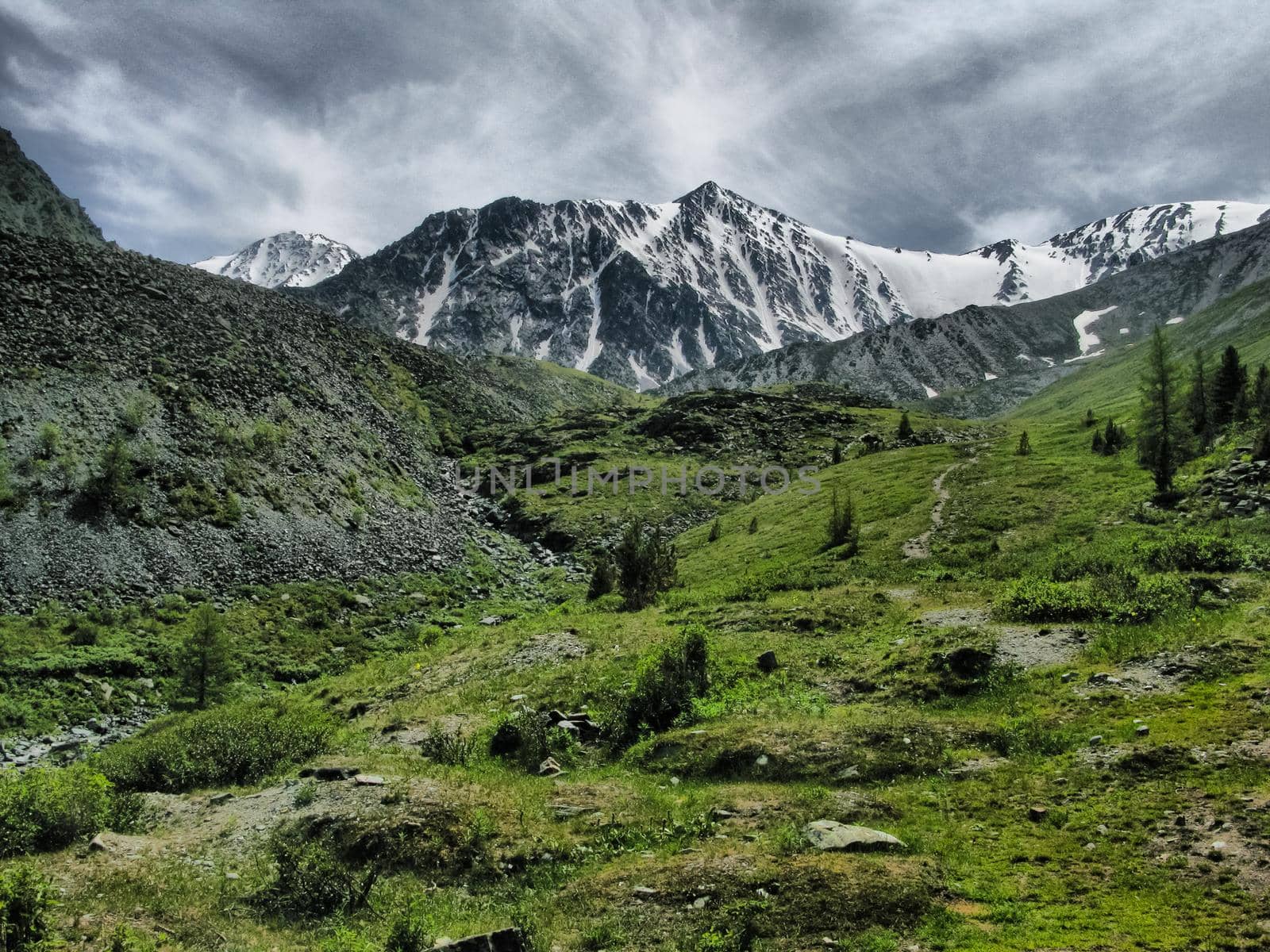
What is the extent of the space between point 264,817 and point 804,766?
12.0 m

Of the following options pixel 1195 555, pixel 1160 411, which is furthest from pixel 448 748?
pixel 1160 411

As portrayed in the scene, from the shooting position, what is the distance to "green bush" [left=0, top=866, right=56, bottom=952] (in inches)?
318

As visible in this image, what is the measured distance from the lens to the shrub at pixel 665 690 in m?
19.7

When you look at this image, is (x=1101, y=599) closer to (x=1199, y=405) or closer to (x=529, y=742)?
(x=529, y=742)

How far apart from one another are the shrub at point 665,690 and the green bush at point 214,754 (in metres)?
9.15

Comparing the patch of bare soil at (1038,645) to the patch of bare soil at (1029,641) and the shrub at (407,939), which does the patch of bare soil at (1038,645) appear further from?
the shrub at (407,939)

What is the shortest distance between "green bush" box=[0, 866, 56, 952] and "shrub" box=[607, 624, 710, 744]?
513 inches

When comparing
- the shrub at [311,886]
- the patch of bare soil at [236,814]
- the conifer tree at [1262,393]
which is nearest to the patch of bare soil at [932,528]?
the conifer tree at [1262,393]

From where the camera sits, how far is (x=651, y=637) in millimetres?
28297

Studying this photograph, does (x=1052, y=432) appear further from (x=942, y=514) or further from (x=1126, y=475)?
(x=942, y=514)

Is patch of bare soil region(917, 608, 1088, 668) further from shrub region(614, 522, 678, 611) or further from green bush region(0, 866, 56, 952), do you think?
green bush region(0, 866, 56, 952)

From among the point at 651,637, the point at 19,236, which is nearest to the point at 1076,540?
the point at 651,637

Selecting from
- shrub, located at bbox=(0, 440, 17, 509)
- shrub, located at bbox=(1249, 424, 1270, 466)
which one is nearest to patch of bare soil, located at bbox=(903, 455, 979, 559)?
shrub, located at bbox=(1249, 424, 1270, 466)

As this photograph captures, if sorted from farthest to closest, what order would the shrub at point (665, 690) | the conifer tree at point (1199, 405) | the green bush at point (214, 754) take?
the conifer tree at point (1199, 405), the shrub at point (665, 690), the green bush at point (214, 754)
